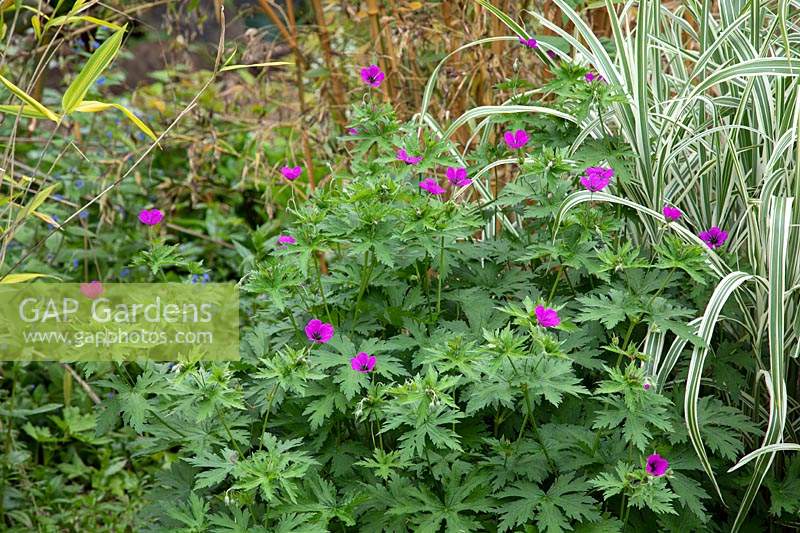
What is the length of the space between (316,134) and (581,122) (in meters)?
1.27

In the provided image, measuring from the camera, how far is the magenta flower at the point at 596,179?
1623 millimetres

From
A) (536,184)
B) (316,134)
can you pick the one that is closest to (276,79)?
(316,134)

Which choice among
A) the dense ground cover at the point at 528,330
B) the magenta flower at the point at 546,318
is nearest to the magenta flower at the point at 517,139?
the dense ground cover at the point at 528,330

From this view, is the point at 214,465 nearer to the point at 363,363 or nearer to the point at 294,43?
the point at 363,363

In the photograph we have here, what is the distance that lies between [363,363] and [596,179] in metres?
0.49

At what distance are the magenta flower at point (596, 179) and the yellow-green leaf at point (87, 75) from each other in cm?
79

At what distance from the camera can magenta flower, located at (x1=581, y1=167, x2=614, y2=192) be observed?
1.62m

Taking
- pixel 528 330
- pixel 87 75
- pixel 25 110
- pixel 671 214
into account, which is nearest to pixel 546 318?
pixel 528 330

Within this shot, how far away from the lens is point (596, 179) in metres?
1.63

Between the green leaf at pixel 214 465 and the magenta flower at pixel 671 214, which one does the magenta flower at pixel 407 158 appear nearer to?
the magenta flower at pixel 671 214

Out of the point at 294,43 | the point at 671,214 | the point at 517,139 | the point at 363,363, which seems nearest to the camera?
the point at 363,363

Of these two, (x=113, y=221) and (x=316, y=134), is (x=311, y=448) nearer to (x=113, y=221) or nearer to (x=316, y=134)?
(x=316, y=134)

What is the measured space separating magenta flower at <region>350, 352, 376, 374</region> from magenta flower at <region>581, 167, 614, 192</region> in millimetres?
457

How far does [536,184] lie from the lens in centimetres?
184
